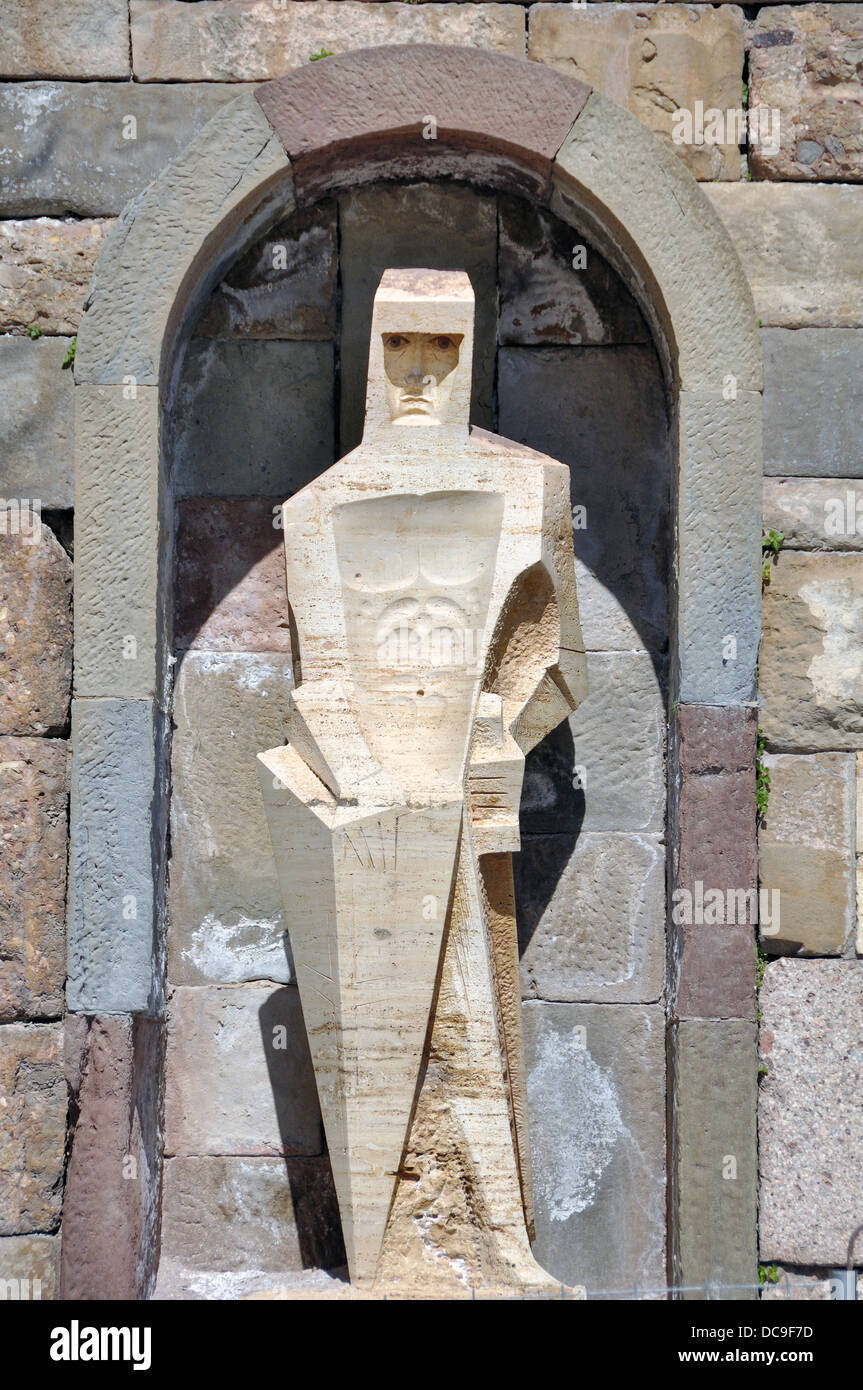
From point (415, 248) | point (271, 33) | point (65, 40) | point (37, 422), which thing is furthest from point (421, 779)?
point (65, 40)

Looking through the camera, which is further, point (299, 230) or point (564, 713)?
point (299, 230)

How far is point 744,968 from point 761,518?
4.69 feet

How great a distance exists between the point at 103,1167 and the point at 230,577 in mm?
1949

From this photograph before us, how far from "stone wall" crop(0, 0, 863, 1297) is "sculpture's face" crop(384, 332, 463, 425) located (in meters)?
0.63

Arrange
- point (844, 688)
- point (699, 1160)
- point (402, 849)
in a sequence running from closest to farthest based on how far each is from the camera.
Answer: point (402, 849), point (699, 1160), point (844, 688)

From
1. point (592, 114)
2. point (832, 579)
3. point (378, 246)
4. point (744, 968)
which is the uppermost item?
point (592, 114)

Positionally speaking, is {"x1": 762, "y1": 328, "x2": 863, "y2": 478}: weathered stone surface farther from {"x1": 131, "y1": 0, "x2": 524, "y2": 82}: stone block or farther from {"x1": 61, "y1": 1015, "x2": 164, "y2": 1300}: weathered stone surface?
{"x1": 61, "y1": 1015, "x2": 164, "y2": 1300}: weathered stone surface

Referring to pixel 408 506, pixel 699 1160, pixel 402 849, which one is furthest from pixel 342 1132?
pixel 408 506

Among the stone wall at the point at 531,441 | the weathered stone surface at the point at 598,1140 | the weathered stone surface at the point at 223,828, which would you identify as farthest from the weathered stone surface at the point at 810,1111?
the weathered stone surface at the point at 223,828

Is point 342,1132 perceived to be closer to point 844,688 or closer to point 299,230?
point 844,688

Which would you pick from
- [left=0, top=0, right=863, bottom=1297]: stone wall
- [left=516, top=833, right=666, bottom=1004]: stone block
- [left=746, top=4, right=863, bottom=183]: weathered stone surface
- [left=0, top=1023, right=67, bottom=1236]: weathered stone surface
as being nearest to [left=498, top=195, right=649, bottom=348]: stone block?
[left=0, top=0, right=863, bottom=1297]: stone wall

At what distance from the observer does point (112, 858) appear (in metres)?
5.21

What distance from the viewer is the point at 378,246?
576 centimetres

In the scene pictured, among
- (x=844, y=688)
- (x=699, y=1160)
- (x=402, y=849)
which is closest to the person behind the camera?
(x=402, y=849)
